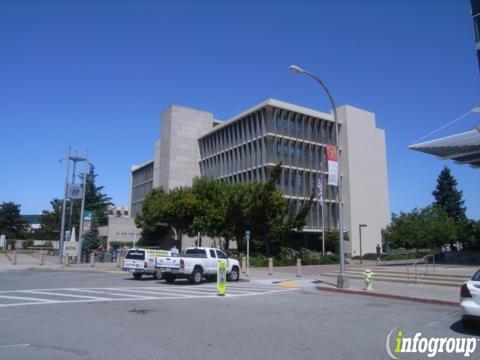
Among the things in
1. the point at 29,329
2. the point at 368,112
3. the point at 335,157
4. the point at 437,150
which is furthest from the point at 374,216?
the point at 29,329

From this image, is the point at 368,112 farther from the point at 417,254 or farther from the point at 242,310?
the point at 242,310

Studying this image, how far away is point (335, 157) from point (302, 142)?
36432mm

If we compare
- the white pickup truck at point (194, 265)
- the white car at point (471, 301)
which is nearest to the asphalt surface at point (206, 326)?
the white car at point (471, 301)

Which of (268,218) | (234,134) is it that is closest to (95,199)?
(234,134)

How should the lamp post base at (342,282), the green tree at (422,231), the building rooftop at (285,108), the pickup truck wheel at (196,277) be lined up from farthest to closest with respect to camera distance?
the building rooftop at (285,108)
the green tree at (422,231)
the pickup truck wheel at (196,277)
the lamp post base at (342,282)

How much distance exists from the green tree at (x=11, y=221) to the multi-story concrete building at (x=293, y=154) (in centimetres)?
4101

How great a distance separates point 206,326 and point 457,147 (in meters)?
25.3

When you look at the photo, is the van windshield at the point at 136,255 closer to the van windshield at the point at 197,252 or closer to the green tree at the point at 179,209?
the van windshield at the point at 197,252

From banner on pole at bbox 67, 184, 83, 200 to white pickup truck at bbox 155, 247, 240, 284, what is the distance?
2295 cm

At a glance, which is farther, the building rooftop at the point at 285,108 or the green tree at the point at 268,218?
the building rooftop at the point at 285,108

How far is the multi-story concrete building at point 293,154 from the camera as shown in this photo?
56219mm

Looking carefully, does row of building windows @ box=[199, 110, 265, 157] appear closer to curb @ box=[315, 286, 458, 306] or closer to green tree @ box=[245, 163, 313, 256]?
green tree @ box=[245, 163, 313, 256]

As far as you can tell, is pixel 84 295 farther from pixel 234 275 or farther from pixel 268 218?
pixel 268 218

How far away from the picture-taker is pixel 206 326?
405 inches
